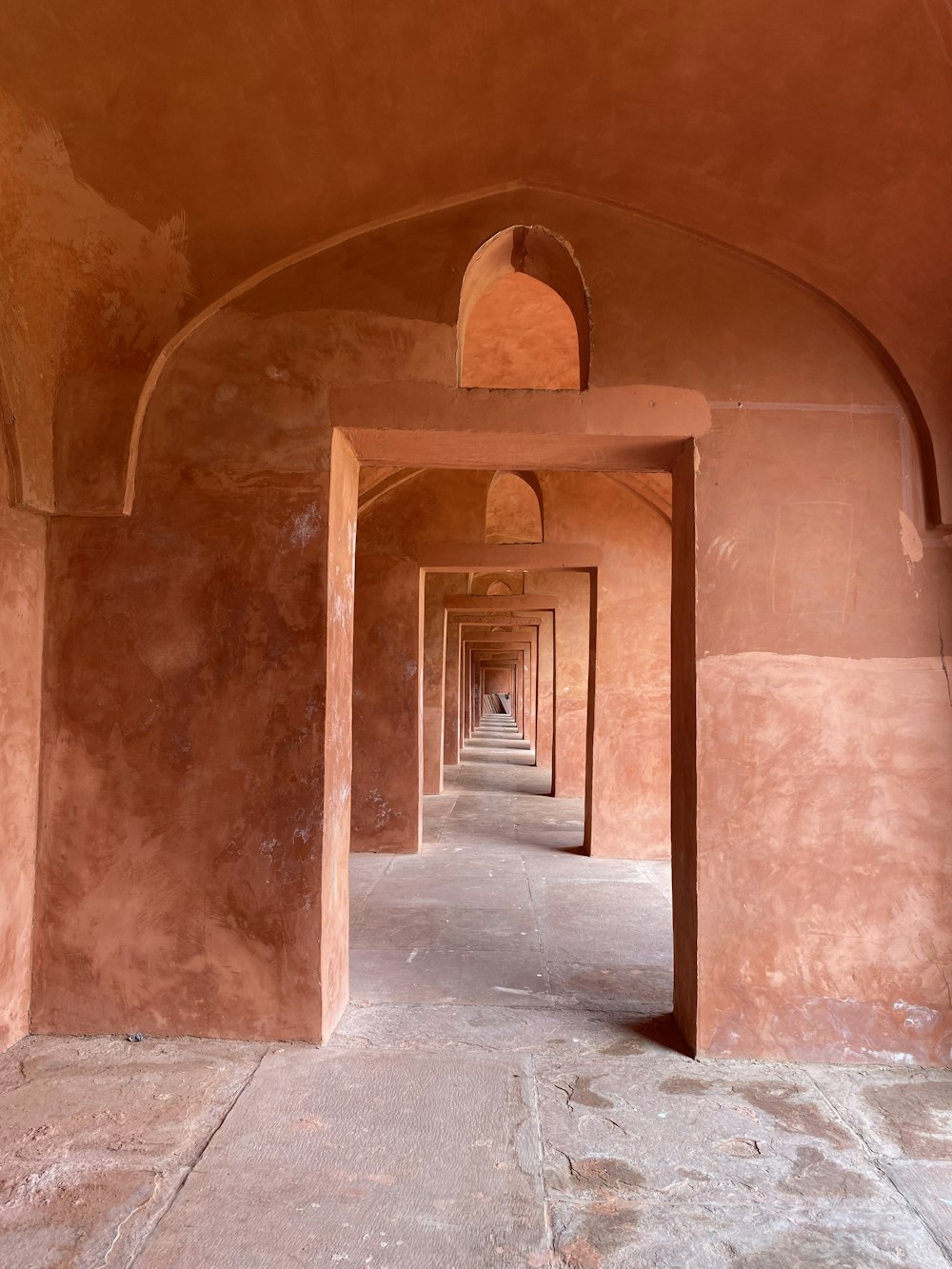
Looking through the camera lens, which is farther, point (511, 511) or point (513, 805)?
point (511, 511)

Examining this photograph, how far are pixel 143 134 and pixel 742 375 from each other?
2.95m

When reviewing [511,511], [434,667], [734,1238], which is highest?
[511,511]

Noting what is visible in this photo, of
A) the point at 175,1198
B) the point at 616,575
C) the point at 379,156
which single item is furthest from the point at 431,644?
the point at 175,1198

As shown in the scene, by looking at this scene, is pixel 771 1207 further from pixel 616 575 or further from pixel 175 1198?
pixel 616 575

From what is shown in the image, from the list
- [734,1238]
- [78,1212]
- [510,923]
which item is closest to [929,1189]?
[734,1238]

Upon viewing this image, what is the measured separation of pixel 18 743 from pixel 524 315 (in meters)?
4.75

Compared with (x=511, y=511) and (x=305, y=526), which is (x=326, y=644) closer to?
(x=305, y=526)

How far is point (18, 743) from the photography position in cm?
406

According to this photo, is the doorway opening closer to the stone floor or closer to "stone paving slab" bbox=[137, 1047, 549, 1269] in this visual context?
the stone floor

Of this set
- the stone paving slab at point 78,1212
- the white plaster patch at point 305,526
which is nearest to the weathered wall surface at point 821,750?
the white plaster patch at point 305,526

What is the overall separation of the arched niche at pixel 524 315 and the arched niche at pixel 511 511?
540 centimetres

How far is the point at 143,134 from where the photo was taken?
3.67 metres

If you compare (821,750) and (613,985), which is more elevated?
(821,750)

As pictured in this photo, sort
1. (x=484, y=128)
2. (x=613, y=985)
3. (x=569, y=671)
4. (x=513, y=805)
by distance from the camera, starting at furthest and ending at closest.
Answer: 1. (x=569, y=671)
2. (x=513, y=805)
3. (x=613, y=985)
4. (x=484, y=128)
